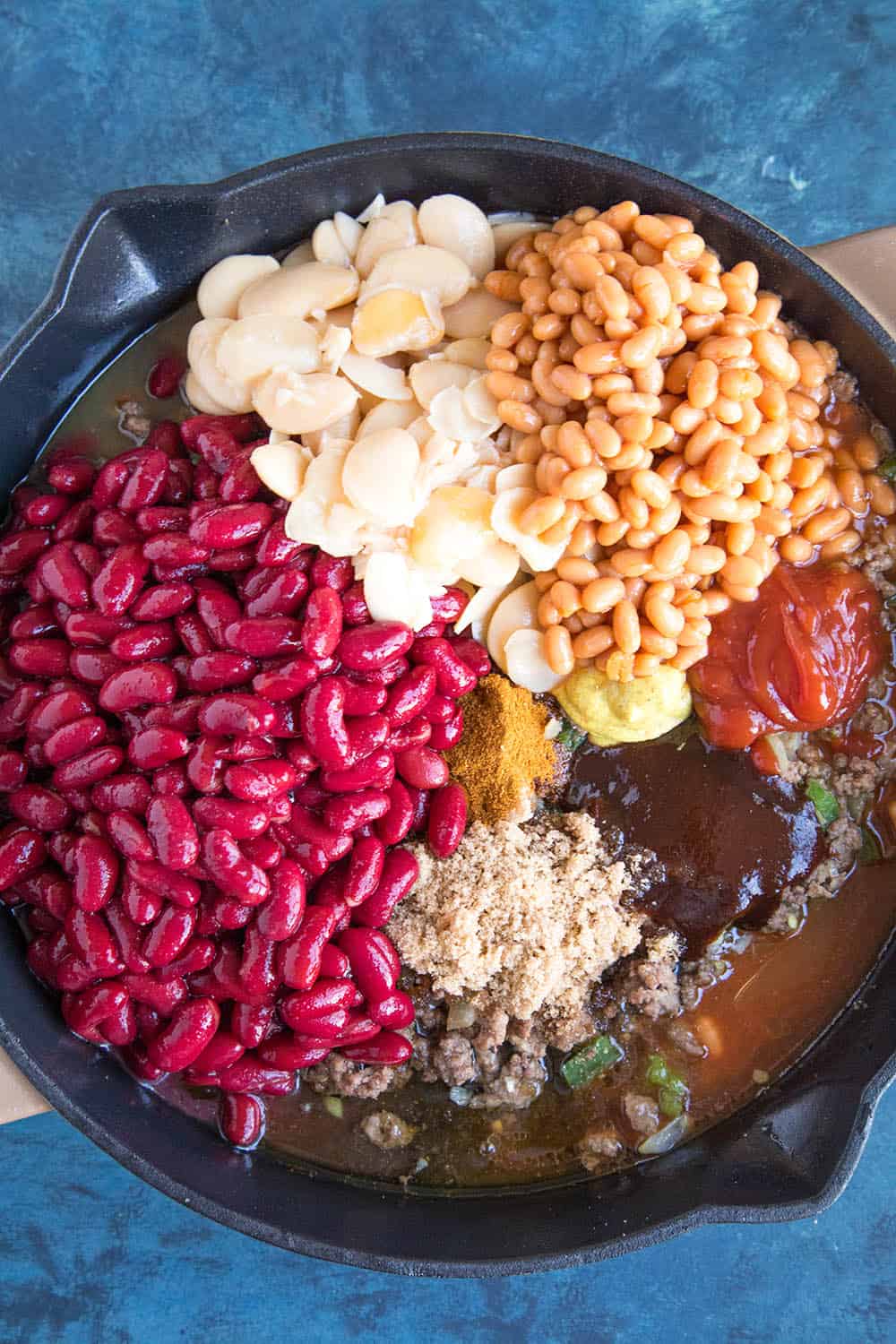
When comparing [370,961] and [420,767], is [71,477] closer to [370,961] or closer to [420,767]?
[420,767]

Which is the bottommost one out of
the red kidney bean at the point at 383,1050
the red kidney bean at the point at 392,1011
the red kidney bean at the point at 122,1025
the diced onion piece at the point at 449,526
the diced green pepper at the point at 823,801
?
the diced green pepper at the point at 823,801

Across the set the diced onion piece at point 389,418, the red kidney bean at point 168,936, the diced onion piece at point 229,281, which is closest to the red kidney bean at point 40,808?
the red kidney bean at point 168,936

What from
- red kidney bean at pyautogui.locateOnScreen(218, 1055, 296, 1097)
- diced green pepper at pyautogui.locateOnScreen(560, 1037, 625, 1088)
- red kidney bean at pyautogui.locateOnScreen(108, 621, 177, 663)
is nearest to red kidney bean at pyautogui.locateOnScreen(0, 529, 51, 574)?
red kidney bean at pyautogui.locateOnScreen(108, 621, 177, 663)

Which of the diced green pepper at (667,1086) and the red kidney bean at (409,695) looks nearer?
the red kidney bean at (409,695)

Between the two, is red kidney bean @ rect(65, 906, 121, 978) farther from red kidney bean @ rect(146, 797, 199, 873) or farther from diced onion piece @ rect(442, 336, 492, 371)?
diced onion piece @ rect(442, 336, 492, 371)

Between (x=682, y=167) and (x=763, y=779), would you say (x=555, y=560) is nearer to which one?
(x=763, y=779)

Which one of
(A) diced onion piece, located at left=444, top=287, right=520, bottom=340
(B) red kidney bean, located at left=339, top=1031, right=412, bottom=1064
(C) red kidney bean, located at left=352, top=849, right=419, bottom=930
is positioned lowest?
(B) red kidney bean, located at left=339, top=1031, right=412, bottom=1064

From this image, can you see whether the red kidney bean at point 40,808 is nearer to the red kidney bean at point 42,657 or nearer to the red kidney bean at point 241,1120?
the red kidney bean at point 42,657

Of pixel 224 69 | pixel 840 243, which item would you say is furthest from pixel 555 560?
pixel 224 69
